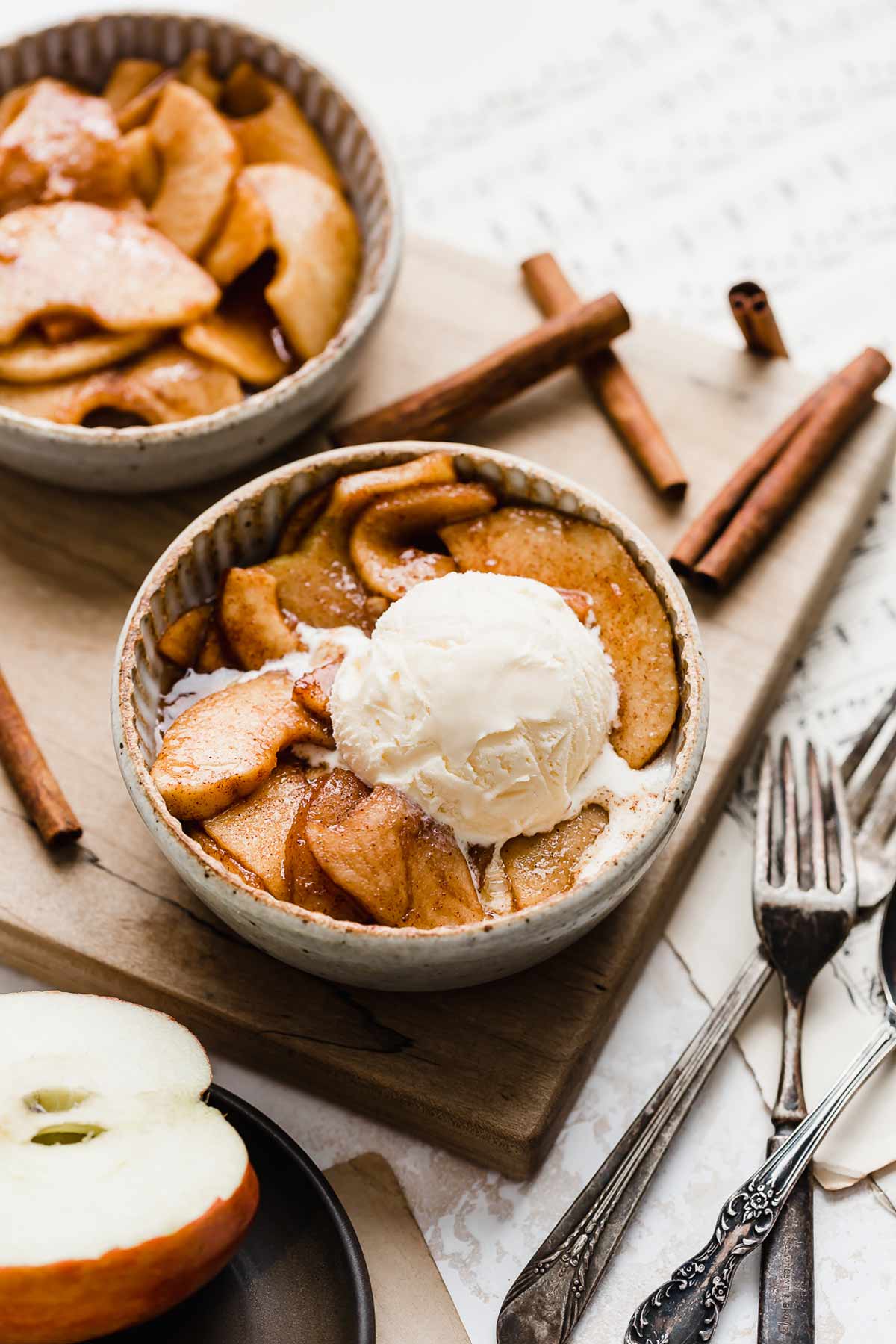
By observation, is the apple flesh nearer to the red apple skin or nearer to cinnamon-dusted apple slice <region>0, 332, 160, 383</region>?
the red apple skin

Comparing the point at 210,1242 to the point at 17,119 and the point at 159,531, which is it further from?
the point at 17,119

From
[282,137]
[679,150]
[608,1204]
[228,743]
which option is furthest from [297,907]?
[679,150]

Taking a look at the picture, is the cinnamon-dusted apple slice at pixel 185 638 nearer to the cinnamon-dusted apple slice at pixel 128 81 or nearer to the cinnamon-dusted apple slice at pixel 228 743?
the cinnamon-dusted apple slice at pixel 228 743

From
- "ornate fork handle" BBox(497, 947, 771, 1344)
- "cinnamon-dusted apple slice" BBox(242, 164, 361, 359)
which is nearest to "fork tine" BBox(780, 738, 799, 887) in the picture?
"ornate fork handle" BBox(497, 947, 771, 1344)

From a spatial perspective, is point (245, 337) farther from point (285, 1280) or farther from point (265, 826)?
point (285, 1280)

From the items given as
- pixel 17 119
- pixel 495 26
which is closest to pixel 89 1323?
pixel 17 119
